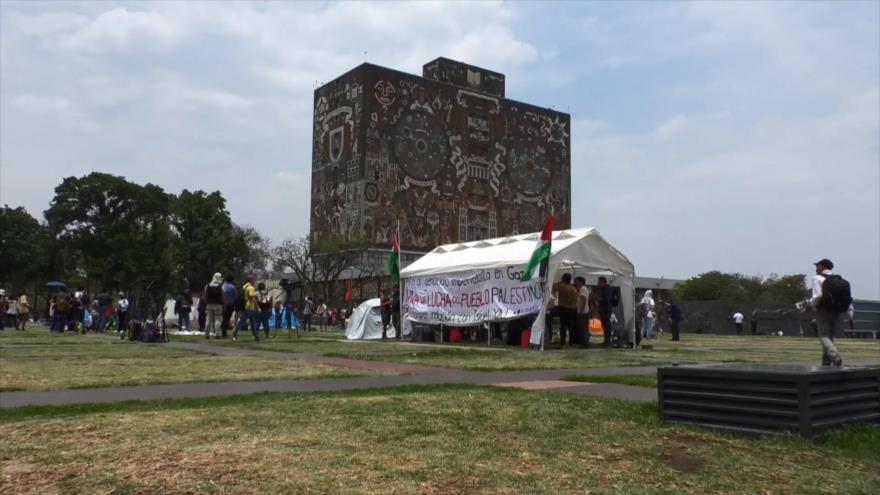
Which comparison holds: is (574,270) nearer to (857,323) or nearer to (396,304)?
(396,304)

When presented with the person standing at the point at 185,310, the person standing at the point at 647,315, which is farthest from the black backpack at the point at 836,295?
the person standing at the point at 185,310

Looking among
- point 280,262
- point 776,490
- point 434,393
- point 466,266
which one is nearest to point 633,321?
point 466,266

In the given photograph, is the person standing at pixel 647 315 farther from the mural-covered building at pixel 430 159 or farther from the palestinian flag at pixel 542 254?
the mural-covered building at pixel 430 159

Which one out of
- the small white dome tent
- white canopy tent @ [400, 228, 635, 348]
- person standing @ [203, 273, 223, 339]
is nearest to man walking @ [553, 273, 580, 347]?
white canopy tent @ [400, 228, 635, 348]

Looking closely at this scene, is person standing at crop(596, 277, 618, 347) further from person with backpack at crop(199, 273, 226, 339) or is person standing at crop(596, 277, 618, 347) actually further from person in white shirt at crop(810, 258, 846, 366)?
person with backpack at crop(199, 273, 226, 339)

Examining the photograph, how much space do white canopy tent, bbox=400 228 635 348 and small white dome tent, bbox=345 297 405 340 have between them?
3808mm

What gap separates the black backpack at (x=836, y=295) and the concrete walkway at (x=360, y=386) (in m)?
2.74

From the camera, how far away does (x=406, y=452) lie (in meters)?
4.86

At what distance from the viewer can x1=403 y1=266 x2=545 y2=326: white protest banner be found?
2022cm

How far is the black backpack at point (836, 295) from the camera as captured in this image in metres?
10.2

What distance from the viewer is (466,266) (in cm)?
2244

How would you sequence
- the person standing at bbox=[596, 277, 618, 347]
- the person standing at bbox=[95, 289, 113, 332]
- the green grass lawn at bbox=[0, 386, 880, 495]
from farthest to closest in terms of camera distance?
the person standing at bbox=[95, 289, 113, 332] → the person standing at bbox=[596, 277, 618, 347] → the green grass lawn at bbox=[0, 386, 880, 495]

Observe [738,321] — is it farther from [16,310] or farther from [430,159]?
[430,159]

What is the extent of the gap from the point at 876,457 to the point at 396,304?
2120 centimetres
